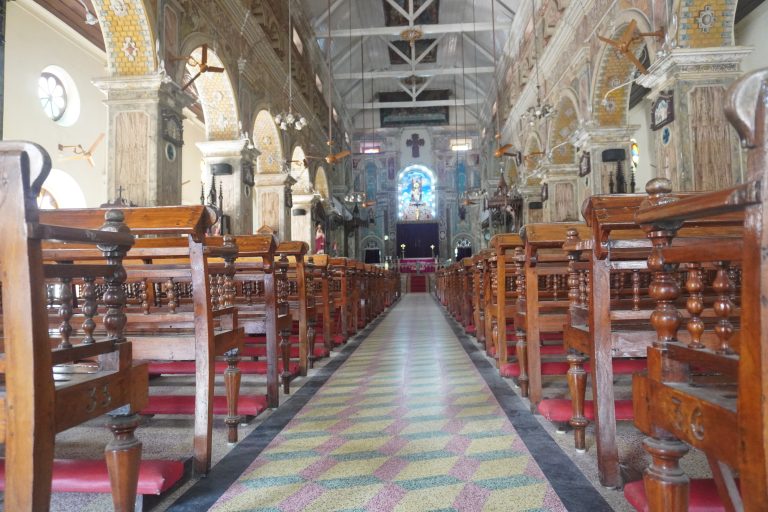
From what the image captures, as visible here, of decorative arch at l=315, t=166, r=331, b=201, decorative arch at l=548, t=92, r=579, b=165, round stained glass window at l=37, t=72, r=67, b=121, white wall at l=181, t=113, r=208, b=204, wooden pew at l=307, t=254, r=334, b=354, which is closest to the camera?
wooden pew at l=307, t=254, r=334, b=354

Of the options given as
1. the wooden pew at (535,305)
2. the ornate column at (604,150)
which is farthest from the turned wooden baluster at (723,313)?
the ornate column at (604,150)

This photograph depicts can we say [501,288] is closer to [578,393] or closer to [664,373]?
[578,393]

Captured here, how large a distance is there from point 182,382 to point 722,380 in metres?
3.45

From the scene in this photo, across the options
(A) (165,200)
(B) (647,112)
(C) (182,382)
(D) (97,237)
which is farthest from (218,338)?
(B) (647,112)

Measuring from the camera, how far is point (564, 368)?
3.49 meters

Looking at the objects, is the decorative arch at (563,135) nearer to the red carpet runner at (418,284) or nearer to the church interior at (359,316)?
the church interior at (359,316)

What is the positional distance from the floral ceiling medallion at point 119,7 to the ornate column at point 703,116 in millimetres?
6604

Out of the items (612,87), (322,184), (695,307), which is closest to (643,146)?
(612,87)

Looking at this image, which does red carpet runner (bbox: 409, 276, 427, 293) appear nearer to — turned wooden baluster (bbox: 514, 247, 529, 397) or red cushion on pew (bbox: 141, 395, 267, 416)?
turned wooden baluster (bbox: 514, 247, 529, 397)

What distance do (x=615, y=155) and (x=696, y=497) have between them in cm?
883

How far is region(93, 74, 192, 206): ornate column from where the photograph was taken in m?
6.55

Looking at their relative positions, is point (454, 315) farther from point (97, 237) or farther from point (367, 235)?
point (367, 235)

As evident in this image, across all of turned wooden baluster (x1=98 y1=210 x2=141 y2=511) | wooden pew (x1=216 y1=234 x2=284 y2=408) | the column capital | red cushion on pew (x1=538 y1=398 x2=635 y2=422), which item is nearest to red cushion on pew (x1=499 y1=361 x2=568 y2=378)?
red cushion on pew (x1=538 y1=398 x2=635 y2=422)

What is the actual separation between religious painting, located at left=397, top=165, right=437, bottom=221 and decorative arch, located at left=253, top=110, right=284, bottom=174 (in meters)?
14.8
